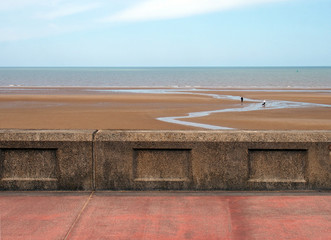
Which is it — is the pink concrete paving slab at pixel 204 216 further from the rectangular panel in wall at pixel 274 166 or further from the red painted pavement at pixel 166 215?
the rectangular panel in wall at pixel 274 166

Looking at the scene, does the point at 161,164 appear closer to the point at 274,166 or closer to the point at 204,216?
the point at 204,216

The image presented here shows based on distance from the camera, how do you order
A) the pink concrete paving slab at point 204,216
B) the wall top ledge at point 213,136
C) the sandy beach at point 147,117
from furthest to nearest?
the sandy beach at point 147,117 < the wall top ledge at point 213,136 < the pink concrete paving slab at point 204,216

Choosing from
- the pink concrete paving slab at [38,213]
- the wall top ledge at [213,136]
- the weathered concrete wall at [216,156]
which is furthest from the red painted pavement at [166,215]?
the wall top ledge at [213,136]

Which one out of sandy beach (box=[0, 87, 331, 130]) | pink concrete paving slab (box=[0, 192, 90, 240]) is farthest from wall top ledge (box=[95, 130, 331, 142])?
sandy beach (box=[0, 87, 331, 130])

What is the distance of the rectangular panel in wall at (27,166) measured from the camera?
5.66 metres

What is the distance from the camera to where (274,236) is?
4.17m

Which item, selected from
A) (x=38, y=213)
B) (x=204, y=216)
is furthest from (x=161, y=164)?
(x=38, y=213)

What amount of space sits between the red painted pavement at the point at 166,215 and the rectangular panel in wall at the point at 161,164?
0.84 feet

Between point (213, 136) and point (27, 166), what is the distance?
2.36 meters

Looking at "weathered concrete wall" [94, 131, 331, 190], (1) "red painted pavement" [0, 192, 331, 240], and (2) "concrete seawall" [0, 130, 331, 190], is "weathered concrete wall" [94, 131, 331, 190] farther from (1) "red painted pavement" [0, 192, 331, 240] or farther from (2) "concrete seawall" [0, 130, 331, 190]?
(1) "red painted pavement" [0, 192, 331, 240]

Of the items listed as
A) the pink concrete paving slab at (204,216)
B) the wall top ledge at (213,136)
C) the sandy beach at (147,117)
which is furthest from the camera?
the sandy beach at (147,117)

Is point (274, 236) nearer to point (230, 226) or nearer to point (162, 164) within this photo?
point (230, 226)

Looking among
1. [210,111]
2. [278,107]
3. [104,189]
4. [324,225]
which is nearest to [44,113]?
[210,111]

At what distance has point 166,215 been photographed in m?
4.72
